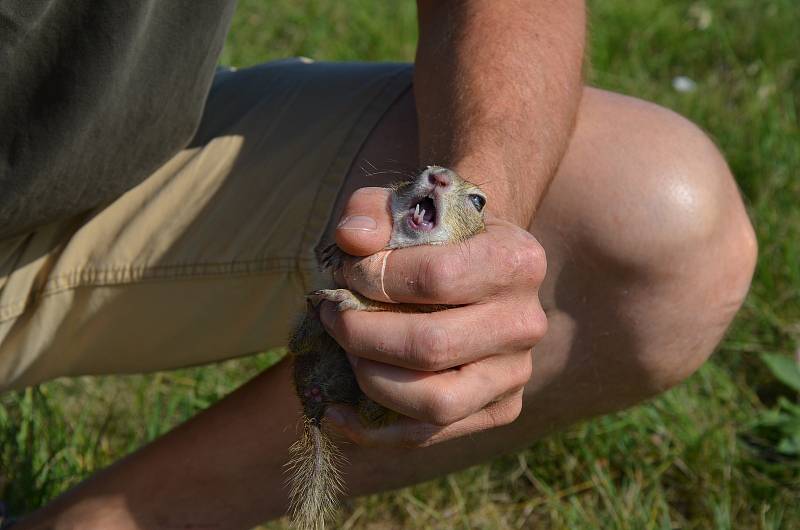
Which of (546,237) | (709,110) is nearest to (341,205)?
(546,237)

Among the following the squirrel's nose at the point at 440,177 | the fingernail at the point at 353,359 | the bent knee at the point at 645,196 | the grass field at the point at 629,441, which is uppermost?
the squirrel's nose at the point at 440,177

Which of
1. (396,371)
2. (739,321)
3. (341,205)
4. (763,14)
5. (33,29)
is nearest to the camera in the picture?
(396,371)

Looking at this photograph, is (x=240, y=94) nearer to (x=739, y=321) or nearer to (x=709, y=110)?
(x=739, y=321)

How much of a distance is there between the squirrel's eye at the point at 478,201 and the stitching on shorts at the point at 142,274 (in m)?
0.51

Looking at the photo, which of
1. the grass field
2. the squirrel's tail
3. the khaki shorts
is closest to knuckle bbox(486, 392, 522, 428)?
the squirrel's tail

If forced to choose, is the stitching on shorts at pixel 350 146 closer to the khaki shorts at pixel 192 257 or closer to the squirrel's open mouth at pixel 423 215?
the khaki shorts at pixel 192 257

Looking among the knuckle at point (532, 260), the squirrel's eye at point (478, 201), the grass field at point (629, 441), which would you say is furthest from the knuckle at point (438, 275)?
the grass field at point (629, 441)

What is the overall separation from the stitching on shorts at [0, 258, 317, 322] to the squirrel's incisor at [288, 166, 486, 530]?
1.12 ft

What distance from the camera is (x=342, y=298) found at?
58.4 inches

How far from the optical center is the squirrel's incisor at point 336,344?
154 cm

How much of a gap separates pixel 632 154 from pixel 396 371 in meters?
0.76

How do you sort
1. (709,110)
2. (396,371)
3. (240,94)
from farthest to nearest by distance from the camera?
(709,110) < (240,94) < (396,371)

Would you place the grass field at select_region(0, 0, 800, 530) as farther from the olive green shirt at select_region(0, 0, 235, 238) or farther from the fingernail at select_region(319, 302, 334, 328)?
the fingernail at select_region(319, 302, 334, 328)

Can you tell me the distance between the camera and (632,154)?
1.96 m
